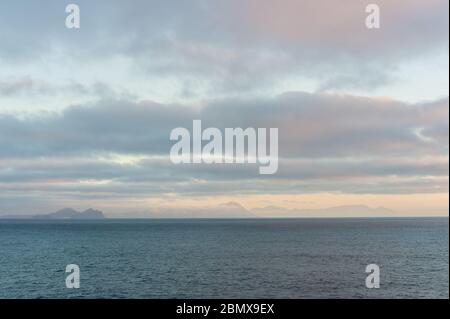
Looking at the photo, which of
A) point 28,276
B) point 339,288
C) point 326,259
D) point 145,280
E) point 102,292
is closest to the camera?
point 102,292

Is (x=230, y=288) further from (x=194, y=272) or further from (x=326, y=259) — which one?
(x=326, y=259)

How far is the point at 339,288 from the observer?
66.1 metres

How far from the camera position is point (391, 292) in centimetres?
6250
